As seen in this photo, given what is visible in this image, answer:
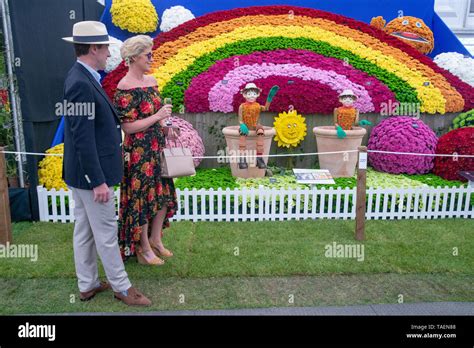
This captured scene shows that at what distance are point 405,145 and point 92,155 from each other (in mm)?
5458

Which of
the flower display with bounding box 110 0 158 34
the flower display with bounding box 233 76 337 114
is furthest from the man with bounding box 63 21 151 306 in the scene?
the flower display with bounding box 110 0 158 34

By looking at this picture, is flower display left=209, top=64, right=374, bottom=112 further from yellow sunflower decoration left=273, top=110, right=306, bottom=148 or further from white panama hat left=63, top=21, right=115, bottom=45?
white panama hat left=63, top=21, right=115, bottom=45

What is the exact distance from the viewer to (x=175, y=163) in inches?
158

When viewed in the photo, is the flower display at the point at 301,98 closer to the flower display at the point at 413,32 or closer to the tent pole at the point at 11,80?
the tent pole at the point at 11,80

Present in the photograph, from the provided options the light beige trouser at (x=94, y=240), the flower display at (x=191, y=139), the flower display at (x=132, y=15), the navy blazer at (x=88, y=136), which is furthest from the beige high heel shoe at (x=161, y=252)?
the flower display at (x=132, y=15)

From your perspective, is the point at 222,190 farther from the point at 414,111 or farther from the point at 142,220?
the point at 414,111

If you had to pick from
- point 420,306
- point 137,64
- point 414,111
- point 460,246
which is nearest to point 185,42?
point 414,111

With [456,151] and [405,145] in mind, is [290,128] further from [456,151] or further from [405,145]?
[456,151]

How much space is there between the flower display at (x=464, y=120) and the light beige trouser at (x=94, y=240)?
670cm

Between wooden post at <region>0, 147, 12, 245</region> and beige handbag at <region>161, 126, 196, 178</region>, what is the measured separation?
1954 mm

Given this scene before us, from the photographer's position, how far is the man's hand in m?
3.13

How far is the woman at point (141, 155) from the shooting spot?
3.70 meters

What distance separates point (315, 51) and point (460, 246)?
219 inches

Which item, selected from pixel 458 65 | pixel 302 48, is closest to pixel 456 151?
pixel 302 48
